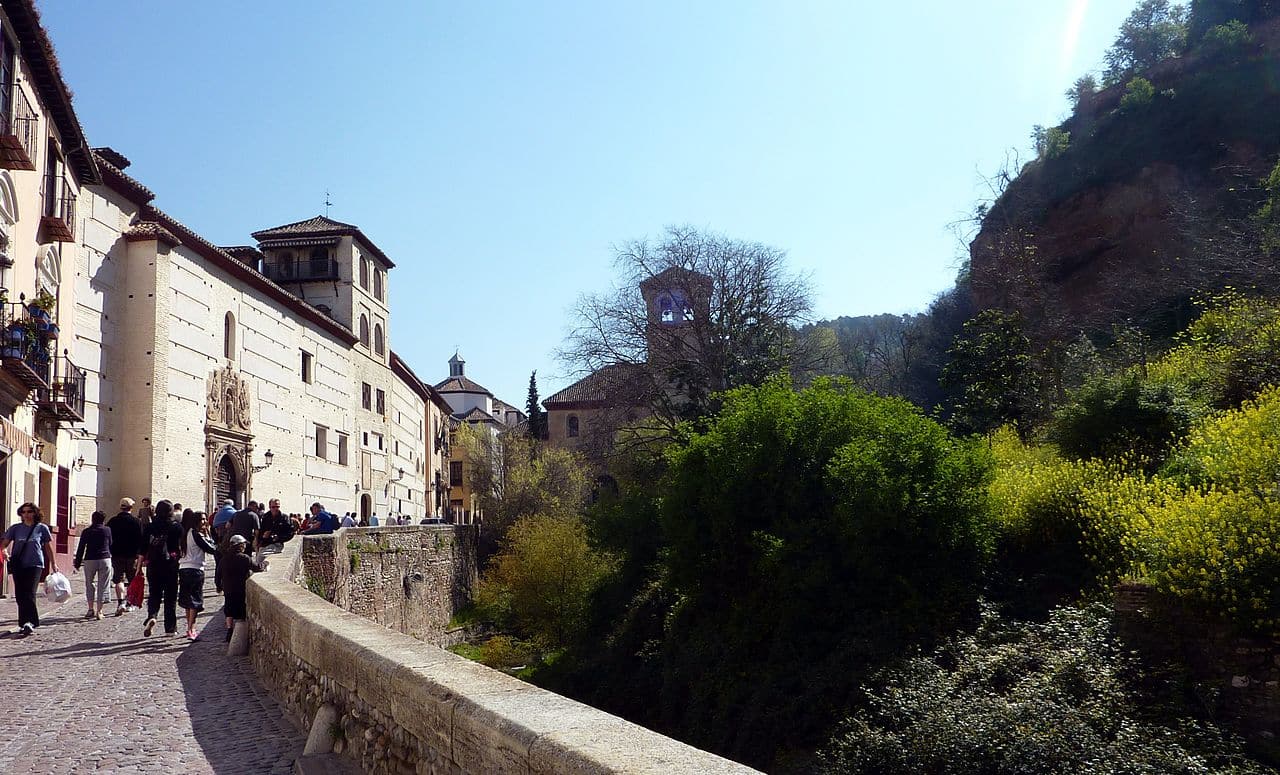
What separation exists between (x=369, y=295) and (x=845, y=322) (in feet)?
209

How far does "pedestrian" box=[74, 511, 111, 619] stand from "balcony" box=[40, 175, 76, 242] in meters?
9.13

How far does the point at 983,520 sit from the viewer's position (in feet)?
54.6

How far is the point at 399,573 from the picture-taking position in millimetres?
29125

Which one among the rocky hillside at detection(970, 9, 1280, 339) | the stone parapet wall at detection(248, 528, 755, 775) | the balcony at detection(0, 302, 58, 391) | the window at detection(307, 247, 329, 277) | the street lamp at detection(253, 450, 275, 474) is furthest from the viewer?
the window at detection(307, 247, 329, 277)

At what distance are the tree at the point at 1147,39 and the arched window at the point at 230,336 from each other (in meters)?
42.3

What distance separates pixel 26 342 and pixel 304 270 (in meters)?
30.9

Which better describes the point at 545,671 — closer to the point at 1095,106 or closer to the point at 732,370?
the point at 732,370

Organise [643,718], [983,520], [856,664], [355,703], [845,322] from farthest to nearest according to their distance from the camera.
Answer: [845,322] → [643,718] → [983,520] → [856,664] → [355,703]

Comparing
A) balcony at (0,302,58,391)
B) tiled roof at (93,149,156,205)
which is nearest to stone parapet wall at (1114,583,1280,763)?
balcony at (0,302,58,391)

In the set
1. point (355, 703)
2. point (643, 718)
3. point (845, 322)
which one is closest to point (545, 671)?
point (643, 718)

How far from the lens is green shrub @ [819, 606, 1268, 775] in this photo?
11258 mm

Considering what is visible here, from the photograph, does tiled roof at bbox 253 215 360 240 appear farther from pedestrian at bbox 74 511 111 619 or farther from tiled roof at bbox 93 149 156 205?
pedestrian at bbox 74 511 111 619

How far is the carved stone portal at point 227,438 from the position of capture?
31.5 meters

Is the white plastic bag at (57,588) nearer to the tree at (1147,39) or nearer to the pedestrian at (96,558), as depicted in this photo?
the pedestrian at (96,558)
